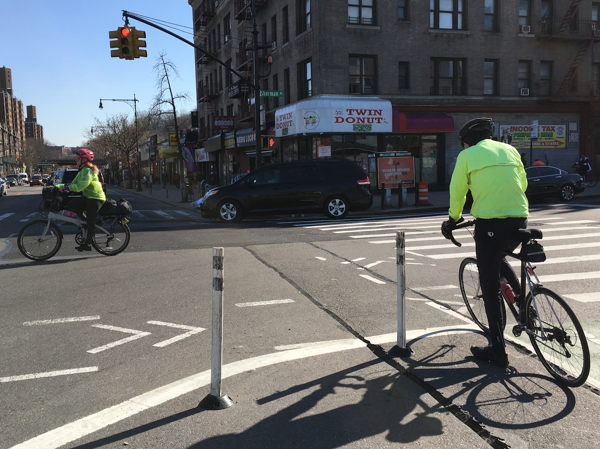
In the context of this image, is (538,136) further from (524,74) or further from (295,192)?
(295,192)

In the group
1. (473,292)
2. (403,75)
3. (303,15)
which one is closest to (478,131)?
(473,292)

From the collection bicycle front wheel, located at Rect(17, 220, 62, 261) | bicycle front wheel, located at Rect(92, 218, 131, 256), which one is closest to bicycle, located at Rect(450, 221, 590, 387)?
bicycle front wheel, located at Rect(92, 218, 131, 256)

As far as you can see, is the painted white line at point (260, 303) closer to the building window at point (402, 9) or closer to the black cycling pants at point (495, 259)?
the black cycling pants at point (495, 259)

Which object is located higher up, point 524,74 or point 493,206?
point 524,74

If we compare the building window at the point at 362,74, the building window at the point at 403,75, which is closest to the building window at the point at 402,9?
the building window at the point at 403,75

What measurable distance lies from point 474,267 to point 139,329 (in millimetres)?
3535

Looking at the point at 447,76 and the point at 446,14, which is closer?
the point at 446,14

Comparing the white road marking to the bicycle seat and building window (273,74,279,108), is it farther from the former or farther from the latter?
building window (273,74,279,108)

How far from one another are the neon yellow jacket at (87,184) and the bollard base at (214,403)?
6.82m

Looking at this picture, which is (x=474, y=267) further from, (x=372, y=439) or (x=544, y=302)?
(x=372, y=439)

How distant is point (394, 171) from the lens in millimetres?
20234

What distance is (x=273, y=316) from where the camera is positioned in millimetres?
5941

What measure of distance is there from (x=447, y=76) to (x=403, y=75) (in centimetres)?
254

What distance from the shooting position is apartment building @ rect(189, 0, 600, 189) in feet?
84.8
